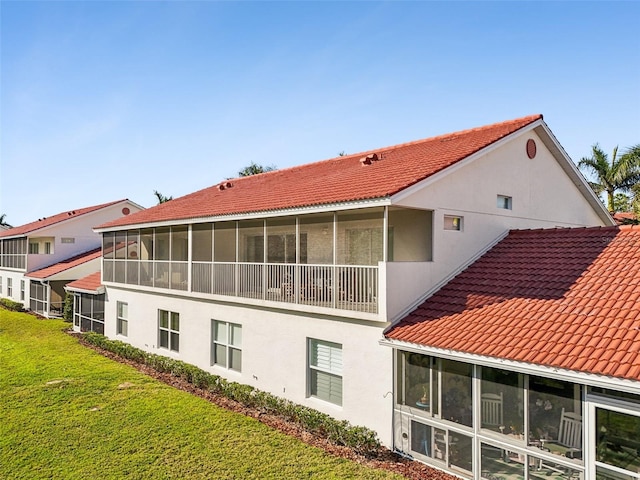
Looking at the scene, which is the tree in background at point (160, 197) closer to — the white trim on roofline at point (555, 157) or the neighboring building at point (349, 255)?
the neighboring building at point (349, 255)

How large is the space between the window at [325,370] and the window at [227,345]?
347 centimetres

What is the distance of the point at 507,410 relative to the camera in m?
8.31

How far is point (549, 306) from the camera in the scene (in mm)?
9258

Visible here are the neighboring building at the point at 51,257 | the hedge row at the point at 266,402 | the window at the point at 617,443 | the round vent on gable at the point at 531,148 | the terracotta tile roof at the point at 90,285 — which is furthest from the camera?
the neighboring building at the point at 51,257

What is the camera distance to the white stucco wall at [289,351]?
10406mm

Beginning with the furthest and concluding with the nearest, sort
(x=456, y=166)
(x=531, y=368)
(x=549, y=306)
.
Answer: (x=456, y=166)
(x=549, y=306)
(x=531, y=368)

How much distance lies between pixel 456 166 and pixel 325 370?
6.18 meters

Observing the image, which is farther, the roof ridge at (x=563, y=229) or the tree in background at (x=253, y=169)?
the tree in background at (x=253, y=169)

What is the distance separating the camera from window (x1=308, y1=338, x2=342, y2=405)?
37.9 feet

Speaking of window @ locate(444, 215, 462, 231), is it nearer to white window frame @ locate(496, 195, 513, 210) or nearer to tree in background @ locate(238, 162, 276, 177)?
white window frame @ locate(496, 195, 513, 210)

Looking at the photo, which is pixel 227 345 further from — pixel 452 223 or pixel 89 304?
pixel 89 304

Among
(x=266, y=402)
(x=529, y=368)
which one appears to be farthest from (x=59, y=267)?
(x=529, y=368)

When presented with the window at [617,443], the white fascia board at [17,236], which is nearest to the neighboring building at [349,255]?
the window at [617,443]

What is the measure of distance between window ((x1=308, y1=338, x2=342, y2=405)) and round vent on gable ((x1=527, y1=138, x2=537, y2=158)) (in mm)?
8467
